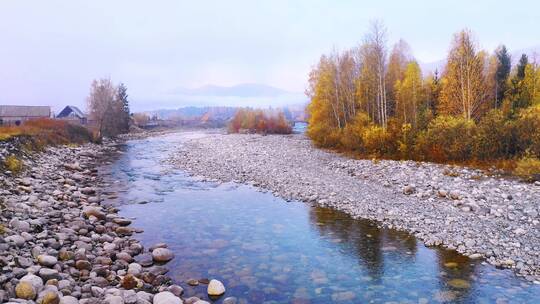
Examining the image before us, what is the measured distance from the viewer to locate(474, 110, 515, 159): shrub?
23.8m

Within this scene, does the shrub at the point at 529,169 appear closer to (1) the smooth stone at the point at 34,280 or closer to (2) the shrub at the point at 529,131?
(2) the shrub at the point at 529,131

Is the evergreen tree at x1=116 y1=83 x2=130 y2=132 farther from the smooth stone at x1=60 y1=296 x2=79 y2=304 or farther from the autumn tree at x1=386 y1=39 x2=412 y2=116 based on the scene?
the smooth stone at x1=60 y1=296 x2=79 y2=304

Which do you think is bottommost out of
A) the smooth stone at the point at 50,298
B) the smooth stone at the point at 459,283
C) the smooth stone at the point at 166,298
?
the smooth stone at the point at 459,283

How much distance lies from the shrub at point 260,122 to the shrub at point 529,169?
6712 centimetres

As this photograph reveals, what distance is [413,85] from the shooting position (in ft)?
132

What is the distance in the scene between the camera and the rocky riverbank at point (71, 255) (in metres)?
7.91

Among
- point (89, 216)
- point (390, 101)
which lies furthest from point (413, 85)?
point (89, 216)

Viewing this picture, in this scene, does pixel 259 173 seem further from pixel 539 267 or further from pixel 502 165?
pixel 539 267

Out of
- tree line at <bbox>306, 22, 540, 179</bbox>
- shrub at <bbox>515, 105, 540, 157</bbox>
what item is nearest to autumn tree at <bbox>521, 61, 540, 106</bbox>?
tree line at <bbox>306, 22, 540, 179</bbox>

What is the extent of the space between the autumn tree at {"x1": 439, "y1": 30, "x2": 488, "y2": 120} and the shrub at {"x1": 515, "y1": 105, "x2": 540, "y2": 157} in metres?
6.38

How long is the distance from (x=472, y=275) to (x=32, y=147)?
34562mm

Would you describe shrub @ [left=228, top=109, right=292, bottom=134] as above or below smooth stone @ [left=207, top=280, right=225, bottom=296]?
above

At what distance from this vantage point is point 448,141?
25.6 m

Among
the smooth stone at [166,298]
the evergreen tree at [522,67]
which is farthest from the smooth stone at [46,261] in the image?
the evergreen tree at [522,67]
